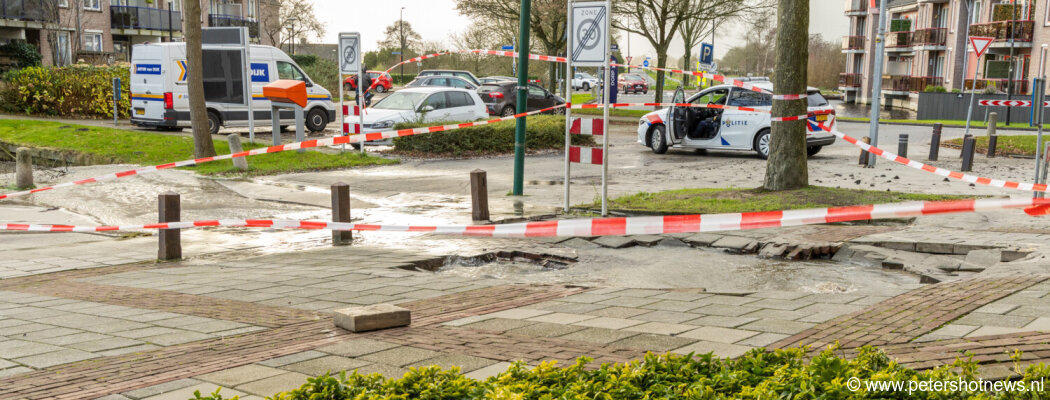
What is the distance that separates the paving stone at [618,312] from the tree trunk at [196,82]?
12553 millimetres

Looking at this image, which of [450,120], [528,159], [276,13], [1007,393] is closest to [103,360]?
[1007,393]

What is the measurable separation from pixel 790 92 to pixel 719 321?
265 inches

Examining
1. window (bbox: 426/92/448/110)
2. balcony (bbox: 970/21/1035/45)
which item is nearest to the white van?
window (bbox: 426/92/448/110)

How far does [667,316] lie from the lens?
5.61 metres

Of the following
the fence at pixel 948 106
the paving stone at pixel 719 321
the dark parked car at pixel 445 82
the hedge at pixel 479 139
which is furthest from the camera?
the fence at pixel 948 106

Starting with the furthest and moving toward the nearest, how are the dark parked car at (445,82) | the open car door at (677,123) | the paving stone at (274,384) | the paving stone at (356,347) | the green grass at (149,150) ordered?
the dark parked car at (445,82), the open car door at (677,123), the green grass at (149,150), the paving stone at (356,347), the paving stone at (274,384)

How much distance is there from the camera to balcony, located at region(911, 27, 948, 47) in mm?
55062

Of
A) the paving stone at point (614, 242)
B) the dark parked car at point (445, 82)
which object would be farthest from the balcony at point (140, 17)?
the paving stone at point (614, 242)

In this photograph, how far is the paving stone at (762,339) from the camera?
4.82 meters

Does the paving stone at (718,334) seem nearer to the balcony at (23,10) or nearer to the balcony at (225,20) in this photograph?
the balcony at (23,10)

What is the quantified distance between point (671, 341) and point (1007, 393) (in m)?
1.81

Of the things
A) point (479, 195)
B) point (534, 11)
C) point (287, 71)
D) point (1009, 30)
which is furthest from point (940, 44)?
point (479, 195)

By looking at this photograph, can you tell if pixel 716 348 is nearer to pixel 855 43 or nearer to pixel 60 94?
pixel 60 94

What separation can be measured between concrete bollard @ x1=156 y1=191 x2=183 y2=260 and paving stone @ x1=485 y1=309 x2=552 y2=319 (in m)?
4.10
